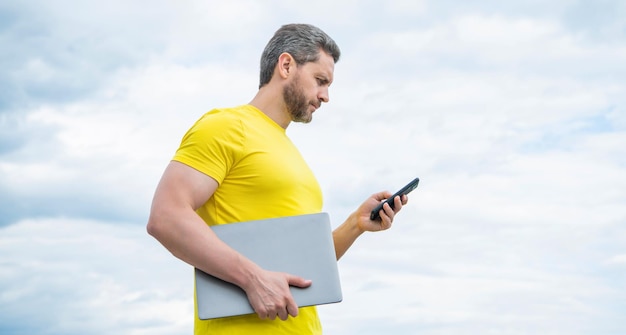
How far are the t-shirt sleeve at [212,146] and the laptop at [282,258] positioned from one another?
0.79 ft

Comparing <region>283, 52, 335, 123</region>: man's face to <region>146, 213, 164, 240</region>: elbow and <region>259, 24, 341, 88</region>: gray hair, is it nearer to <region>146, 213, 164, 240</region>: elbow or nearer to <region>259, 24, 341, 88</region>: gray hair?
<region>259, 24, 341, 88</region>: gray hair

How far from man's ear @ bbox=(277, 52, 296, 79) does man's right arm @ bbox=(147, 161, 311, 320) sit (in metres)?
0.87

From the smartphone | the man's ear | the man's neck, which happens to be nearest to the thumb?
the smartphone

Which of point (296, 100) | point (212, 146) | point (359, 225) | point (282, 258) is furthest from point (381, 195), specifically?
point (212, 146)

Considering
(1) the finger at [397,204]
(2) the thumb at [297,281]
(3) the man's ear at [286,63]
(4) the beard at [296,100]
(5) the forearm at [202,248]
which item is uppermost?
(3) the man's ear at [286,63]

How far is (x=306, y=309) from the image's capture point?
9.84 ft

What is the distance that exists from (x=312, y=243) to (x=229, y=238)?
32 cm

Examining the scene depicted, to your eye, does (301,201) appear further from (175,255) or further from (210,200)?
(175,255)

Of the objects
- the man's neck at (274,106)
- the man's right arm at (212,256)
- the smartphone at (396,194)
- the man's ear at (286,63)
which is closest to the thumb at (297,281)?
the man's right arm at (212,256)

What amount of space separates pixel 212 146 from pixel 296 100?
0.61 meters

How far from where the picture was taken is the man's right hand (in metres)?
2.71

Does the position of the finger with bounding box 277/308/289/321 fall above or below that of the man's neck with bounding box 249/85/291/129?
below

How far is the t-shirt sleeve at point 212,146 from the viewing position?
2.86 m

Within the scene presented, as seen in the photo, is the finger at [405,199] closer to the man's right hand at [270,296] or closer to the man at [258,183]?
the man at [258,183]
